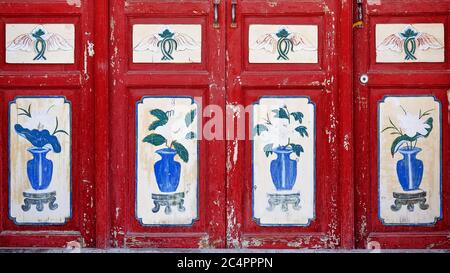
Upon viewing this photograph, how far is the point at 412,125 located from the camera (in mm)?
5664

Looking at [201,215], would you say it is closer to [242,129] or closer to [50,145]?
[242,129]

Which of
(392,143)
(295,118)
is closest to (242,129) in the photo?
(295,118)

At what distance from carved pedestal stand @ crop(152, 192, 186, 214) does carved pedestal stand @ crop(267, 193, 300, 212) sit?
579 mm

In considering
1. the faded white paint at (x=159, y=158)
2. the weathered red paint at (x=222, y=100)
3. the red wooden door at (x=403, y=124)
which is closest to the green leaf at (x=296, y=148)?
the weathered red paint at (x=222, y=100)

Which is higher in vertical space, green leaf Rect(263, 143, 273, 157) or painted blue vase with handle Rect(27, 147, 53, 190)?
green leaf Rect(263, 143, 273, 157)

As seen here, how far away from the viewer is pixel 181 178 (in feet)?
18.6

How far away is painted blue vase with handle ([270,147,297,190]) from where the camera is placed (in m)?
5.66

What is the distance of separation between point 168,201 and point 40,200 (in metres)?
0.85

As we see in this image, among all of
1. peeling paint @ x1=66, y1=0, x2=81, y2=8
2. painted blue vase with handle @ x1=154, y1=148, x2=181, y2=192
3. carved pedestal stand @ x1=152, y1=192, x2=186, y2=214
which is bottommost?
carved pedestal stand @ x1=152, y1=192, x2=186, y2=214

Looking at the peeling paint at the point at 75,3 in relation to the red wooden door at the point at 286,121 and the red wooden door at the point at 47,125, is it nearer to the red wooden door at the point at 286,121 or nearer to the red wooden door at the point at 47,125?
the red wooden door at the point at 47,125

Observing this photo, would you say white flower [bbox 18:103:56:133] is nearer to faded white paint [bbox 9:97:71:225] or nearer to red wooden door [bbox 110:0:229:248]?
faded white paint [bbox 9:97:71:225]

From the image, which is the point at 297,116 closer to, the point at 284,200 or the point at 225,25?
the point at 284,200

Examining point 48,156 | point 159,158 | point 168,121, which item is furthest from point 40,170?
point 168,121

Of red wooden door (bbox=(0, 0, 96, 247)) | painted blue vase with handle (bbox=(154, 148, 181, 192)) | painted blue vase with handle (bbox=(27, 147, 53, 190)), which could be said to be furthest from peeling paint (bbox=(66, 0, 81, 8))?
painted blue vase with handle (bbox=(154, 148, 181, 192))
